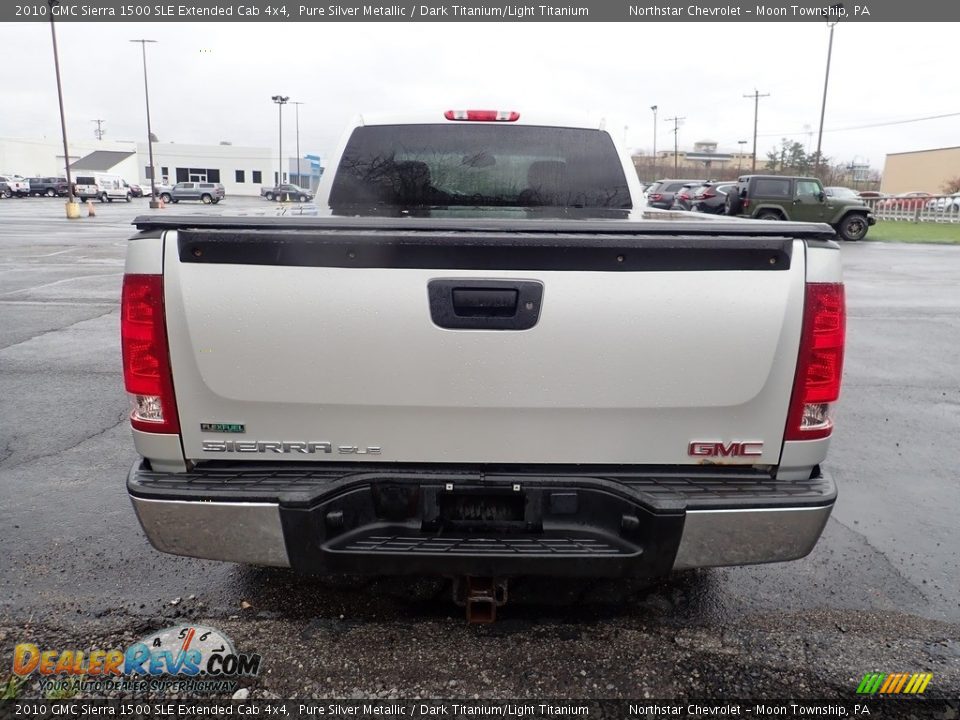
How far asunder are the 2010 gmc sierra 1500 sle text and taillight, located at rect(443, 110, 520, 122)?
6.92 ft

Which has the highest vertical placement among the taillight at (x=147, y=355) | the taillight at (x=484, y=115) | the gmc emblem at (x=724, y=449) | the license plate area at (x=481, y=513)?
the taillight at (x=484, y=115)

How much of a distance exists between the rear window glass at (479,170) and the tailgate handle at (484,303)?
202cm

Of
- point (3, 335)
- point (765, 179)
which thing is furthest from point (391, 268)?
point (765, 179)

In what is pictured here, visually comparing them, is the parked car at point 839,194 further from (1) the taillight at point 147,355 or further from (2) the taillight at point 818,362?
(1) the taillight at point 147,355

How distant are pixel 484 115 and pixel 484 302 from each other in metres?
2.30

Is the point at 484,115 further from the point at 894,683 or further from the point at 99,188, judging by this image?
the point at 99,188

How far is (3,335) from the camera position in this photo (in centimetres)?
842

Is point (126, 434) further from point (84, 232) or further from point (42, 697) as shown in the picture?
point (84, 232)

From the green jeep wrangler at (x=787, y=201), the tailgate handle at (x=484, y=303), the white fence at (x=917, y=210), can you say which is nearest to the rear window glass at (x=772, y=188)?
the green jeep wrangler at (x=787, y=201)

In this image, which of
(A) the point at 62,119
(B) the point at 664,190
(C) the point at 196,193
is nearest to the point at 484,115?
(B) the point at 664,190

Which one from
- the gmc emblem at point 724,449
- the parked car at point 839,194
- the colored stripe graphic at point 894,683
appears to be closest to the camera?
the gmc emblem at point 724,449

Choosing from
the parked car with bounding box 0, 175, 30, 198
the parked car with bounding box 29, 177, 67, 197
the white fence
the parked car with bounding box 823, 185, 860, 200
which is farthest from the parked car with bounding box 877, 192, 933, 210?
the parked car with bounding box 0, 175, 30, 198

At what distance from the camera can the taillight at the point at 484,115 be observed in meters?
4.25

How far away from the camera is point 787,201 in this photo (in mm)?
24141
